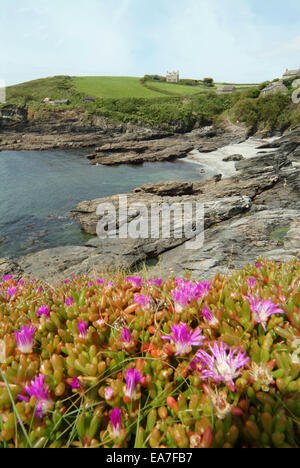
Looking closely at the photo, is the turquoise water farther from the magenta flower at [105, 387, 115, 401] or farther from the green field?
the green field

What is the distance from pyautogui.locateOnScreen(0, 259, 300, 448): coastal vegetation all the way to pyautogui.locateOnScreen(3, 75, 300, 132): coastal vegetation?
4788 centimetres

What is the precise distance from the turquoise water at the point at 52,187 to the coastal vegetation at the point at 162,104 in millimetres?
21746

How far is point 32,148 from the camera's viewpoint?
44.9 m

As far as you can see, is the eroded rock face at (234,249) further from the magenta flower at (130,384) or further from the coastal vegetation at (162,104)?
the coastal vegetation at (162,104)

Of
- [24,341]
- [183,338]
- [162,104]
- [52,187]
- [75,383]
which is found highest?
[162,104]

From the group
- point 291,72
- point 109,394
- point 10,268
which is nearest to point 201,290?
point 109,394

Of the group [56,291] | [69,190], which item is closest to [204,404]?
[56,291]

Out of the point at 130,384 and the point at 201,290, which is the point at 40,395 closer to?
the point at 130,384

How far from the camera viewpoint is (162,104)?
206 feet

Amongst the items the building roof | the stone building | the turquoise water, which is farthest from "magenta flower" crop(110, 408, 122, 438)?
the building roof

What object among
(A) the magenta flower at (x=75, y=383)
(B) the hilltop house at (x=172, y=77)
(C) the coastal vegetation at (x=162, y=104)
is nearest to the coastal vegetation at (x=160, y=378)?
(A) the magenta flower at (x=75, y=383)

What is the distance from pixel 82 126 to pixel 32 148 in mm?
15132

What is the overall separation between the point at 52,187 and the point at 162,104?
48.7 m
